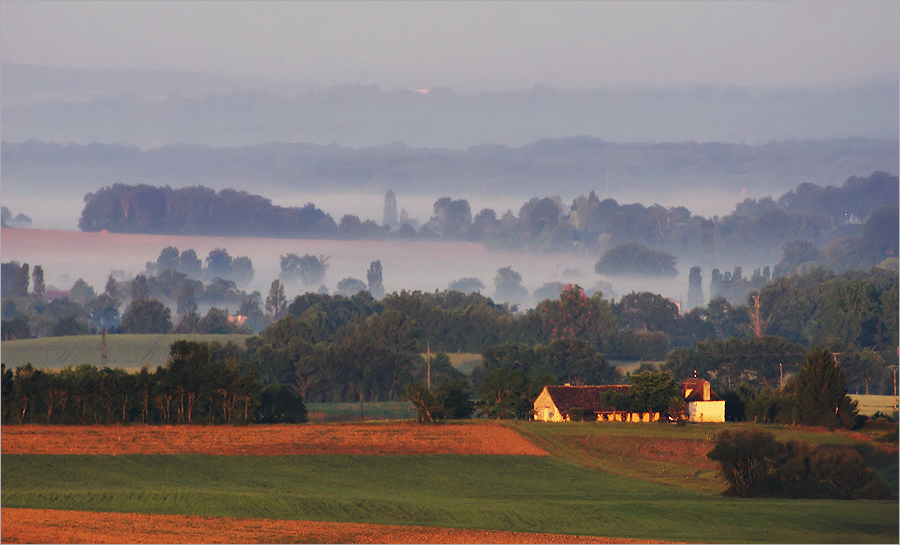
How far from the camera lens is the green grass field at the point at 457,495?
5466 centimetres

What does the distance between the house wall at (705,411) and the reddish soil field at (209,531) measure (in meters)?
46.4

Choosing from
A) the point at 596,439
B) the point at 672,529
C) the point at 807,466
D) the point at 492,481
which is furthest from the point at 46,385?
the point at 807,466

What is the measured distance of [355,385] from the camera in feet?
502

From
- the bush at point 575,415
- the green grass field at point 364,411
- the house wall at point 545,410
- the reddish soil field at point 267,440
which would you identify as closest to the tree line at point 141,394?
the reddish soil field at point 267,440

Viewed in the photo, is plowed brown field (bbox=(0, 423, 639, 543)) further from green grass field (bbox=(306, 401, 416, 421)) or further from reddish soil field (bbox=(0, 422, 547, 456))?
green grass field (bbox=(306, 401, 416, 421))

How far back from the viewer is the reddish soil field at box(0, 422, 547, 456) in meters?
73.7

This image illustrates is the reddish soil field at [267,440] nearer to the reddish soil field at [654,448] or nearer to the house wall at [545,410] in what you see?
the reddish soil field at [654,448]

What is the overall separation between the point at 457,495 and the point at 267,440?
62.1 feet

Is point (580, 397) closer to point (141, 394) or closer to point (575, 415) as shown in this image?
point (575, 415)

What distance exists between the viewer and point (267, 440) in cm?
7794

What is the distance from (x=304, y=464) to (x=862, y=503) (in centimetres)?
3444

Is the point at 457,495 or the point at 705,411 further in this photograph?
the point at 705,411

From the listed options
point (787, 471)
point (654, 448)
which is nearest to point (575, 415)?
point (654, 448)

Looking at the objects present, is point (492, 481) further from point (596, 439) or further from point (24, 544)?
point (24, 544)
